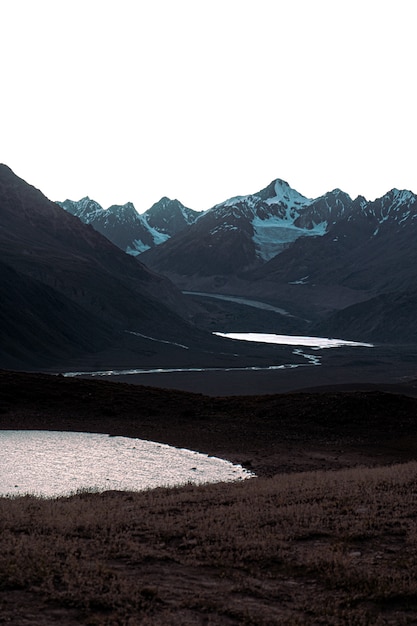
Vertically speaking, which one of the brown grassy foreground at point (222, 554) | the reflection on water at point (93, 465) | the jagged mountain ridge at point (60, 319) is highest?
the jagged mountain ridge at point (60, 319)

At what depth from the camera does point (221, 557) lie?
14492 millimetres

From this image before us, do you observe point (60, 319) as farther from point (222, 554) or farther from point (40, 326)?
point (222, 554)

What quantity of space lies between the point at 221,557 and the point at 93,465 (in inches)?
785

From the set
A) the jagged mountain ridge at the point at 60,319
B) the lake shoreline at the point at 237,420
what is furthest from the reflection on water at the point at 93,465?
the jagged mountain ridge at the point at 60,319

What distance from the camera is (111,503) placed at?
20.9 m

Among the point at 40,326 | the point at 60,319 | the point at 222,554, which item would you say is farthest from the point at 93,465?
the point at 60,319

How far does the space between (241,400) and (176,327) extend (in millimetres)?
142921

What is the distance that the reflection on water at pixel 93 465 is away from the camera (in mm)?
29203

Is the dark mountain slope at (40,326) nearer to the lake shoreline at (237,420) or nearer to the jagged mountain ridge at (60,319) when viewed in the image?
the jagged mountain ridge at (60,319)

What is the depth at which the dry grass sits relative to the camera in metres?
11.7

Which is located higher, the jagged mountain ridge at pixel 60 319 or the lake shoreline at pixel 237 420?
the jagged mountain ridge at pixel 60 319

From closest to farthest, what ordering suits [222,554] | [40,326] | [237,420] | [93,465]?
[222,554], [93,465], [237,420], [40,326]

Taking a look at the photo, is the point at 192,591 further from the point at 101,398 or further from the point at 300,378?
the point at 300,378

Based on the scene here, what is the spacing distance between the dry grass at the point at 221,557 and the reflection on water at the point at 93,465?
7782 mm
